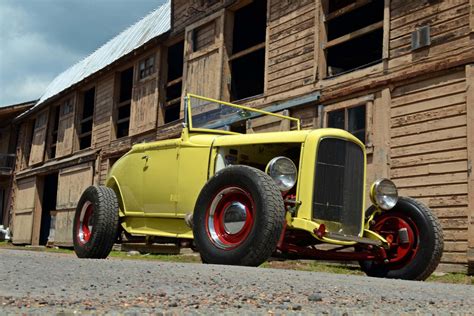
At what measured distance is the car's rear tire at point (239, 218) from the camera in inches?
198

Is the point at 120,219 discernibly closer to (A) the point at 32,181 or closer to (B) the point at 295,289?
(B) the point at 295,289

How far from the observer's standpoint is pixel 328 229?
5828 mm

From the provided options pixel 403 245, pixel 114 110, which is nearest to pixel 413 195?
pixel 403 245

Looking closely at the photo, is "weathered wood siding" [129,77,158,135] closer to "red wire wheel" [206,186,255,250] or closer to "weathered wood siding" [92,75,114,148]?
"weathered wood siding" [92,75,114,148]

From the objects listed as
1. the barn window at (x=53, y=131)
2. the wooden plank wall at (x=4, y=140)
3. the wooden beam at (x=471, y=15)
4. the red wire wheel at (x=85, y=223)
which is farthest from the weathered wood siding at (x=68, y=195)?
the wooden beam at (x=471, y=15)

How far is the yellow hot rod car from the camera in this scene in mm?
5352

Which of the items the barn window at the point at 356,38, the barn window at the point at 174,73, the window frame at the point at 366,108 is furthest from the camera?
the barn window at the point at 174,73

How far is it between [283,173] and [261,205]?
0.62 metres

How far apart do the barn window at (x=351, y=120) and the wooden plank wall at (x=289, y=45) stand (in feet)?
3.56

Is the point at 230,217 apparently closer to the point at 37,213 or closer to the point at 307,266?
the point at 307,266

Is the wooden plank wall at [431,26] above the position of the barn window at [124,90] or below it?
below

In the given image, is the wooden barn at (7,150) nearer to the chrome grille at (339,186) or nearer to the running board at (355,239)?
the chrome grille at (339,186)

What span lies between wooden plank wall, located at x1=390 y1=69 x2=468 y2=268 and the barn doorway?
18710 mm

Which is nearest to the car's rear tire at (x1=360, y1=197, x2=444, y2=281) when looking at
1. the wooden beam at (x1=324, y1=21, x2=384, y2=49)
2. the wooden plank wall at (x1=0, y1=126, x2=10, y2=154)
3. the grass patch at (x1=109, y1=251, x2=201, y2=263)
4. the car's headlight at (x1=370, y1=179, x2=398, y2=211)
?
the car's headlight at (x1=370, y1=179, x2=398, y2=211)
